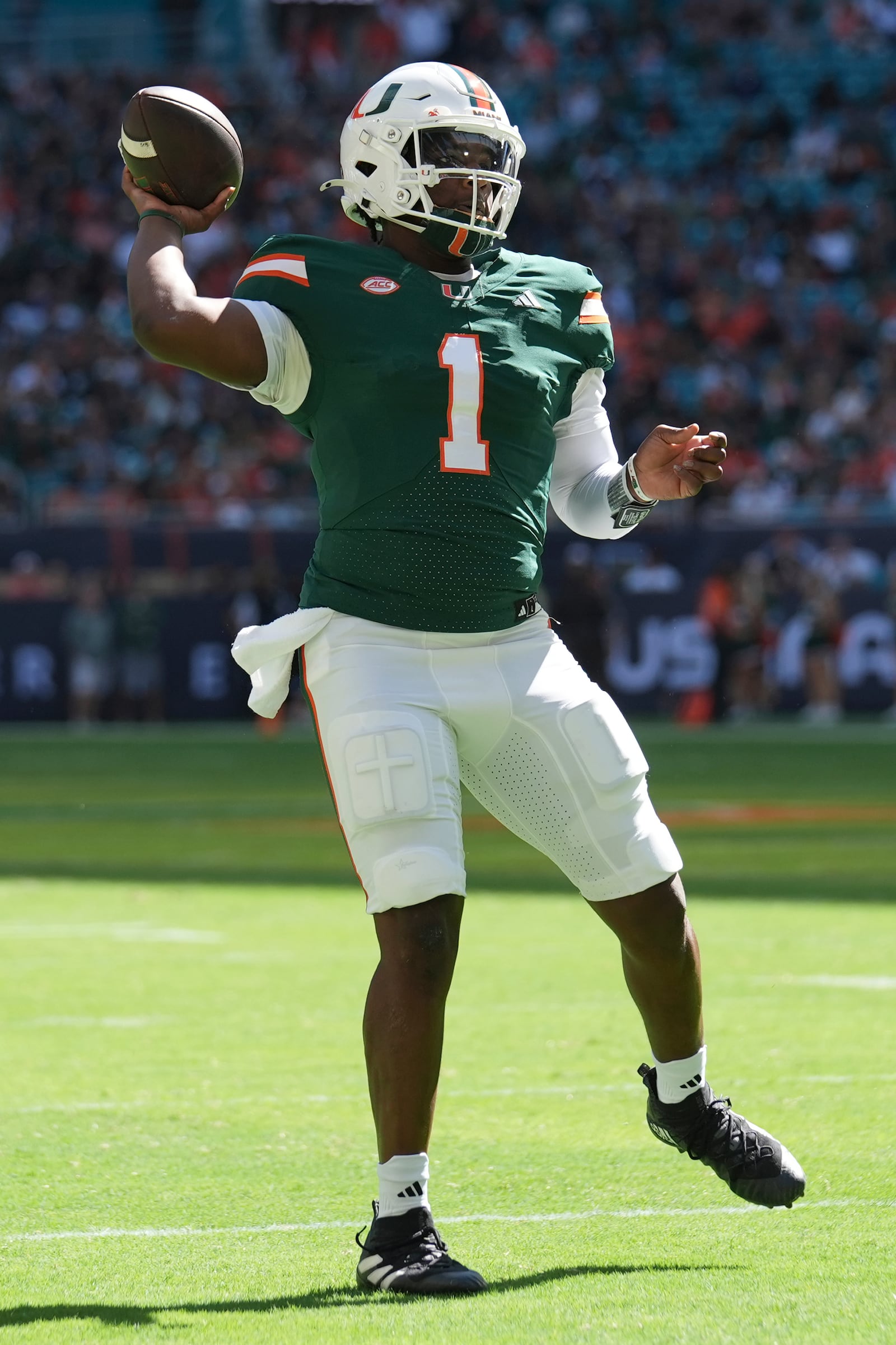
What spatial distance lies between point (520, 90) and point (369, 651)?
26.1 meters

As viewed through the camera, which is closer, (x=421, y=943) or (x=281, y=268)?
(x=421, y=943)

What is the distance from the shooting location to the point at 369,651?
387 cm

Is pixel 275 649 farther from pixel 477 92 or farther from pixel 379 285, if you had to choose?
pixel 477 92

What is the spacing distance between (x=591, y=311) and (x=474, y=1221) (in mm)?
1824

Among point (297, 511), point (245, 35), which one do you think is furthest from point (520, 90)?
point (297, 511)

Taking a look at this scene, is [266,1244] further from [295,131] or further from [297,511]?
[295,131]

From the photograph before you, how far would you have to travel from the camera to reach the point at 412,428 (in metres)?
3.89

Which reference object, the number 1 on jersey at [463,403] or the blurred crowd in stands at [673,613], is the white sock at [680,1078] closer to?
the number 1 on jersey at [463,403]

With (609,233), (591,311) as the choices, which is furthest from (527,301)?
(609,233)

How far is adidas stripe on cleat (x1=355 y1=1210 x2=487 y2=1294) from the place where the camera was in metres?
3.52

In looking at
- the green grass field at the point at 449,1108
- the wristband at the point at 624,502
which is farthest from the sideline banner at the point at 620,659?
the wristband at the point at 624,502

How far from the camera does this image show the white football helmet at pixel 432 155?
4.05m

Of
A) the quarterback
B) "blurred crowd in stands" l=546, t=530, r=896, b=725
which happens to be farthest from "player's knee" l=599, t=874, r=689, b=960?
"blurred crowd in stands" l=546, t=530, r=896, b=725

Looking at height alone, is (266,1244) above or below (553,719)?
below
